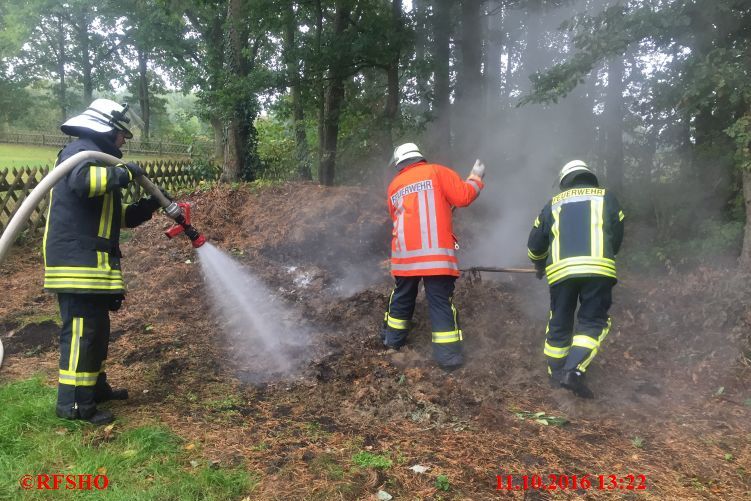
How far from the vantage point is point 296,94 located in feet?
34.7

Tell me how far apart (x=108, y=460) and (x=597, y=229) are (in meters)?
3.61

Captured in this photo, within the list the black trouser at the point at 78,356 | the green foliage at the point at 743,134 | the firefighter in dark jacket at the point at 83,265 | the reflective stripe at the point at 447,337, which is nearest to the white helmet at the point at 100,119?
the firefighter in dark jacket at the point at 83,265

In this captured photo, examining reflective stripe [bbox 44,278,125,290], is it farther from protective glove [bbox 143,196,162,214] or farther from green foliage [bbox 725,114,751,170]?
green foliage [bbox 725,114,751,170]

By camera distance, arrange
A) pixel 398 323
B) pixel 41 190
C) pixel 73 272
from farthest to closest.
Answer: pixel 398 323, pixel 73 272, pixel 41 190

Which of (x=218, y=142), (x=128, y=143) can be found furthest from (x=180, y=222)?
(x=128, y=143)

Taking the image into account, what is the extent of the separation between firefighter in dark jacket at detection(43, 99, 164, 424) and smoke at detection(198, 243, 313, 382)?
1.21 meters

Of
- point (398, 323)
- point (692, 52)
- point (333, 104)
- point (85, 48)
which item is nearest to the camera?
point (398, 323)

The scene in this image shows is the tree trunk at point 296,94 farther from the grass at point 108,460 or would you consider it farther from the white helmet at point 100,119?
the grass at point 108,460

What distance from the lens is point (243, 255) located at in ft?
22.9

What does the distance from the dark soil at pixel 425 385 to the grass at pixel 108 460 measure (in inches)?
6.3

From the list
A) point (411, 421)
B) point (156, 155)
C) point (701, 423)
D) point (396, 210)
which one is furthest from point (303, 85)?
point (156, 155)

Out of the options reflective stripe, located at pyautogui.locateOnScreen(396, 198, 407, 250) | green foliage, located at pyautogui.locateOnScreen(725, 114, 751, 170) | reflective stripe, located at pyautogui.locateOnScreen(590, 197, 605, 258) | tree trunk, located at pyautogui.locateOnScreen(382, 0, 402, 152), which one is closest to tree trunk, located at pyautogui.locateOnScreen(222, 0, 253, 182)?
tree trunk, located at pyautogui.locateOnScreen(382, 0, 402, 152)

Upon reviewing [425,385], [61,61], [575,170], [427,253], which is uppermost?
[61,61]

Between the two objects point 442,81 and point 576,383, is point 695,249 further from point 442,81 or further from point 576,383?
point 442,81
